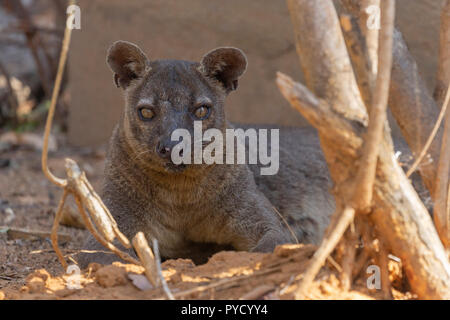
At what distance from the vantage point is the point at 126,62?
16.0 feet

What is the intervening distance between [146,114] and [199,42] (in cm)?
285

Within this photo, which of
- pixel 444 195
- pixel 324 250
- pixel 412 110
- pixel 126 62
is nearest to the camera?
pixel 324 250

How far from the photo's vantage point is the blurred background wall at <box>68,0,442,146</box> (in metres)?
6.70

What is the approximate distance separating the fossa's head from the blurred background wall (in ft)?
6.52

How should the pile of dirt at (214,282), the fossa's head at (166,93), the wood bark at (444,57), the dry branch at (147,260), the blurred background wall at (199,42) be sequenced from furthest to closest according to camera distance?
the blurred background wall at (199,42)
the fossa's head at (166,93)
the wood bark at (444,57)
the dry branch at (147,260)
the pile of dirt at (214,282)

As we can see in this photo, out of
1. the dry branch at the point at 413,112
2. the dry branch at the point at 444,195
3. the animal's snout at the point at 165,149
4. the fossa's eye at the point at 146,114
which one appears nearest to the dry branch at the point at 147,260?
the animal's snout at the point at 165,149

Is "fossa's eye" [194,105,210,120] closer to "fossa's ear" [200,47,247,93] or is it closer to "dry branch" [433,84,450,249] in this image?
"fossa's ear" [200,47,247,93]

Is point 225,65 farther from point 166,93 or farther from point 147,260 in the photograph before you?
point 147,260

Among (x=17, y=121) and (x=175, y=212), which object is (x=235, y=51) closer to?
(x=175, y=212)

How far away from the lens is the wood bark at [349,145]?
9.38ft

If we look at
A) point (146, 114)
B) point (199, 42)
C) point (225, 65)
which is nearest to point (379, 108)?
point (146, 114)

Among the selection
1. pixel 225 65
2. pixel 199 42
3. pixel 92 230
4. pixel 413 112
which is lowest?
pixel 92 230

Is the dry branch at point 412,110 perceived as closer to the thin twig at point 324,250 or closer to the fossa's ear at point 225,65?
the thin twig at point 324,250

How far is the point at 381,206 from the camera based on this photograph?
2.92 metres
